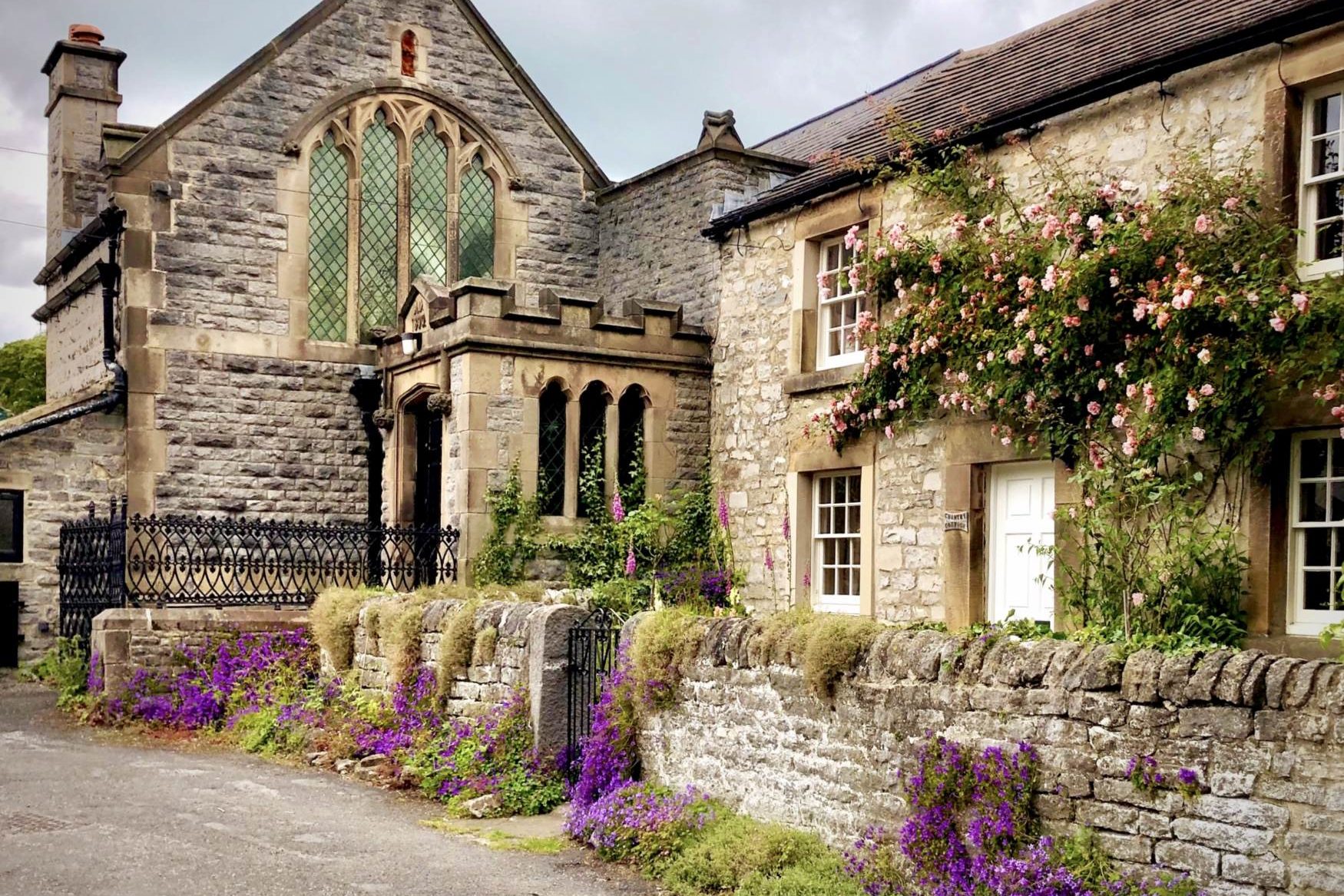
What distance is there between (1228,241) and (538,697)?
6151 mm

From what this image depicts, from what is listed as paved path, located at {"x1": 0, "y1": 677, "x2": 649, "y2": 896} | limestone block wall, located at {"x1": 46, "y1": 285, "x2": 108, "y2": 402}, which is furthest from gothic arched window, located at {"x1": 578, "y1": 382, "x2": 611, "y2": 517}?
limestone block wall, located at {"x1": 46, "y1": 285, "x2": 108, "y2": 402}

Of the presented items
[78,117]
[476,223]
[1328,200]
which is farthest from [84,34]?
[1328,200]

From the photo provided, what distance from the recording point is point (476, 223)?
64.6ft

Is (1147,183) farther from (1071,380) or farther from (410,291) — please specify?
(410,291)

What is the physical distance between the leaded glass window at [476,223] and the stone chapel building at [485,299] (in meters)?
0.05

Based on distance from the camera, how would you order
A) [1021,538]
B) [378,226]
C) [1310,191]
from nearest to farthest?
[1310,191] → [1021,538] → [378,226]

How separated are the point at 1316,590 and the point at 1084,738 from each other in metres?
4.13

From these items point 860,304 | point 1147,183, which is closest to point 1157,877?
point 1147,183

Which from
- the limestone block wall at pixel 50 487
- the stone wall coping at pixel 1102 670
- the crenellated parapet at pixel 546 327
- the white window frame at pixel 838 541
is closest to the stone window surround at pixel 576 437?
the crenellated parapet at pixel 546 327

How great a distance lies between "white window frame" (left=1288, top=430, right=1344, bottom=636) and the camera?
33.1ft

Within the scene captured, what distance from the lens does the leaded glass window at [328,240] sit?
18.6 m

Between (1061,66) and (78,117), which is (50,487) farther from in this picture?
(1061,66)

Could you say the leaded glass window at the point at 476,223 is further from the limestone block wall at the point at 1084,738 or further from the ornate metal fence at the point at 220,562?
the limestone block wall at the point at 1084,738

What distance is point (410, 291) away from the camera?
1755cm
